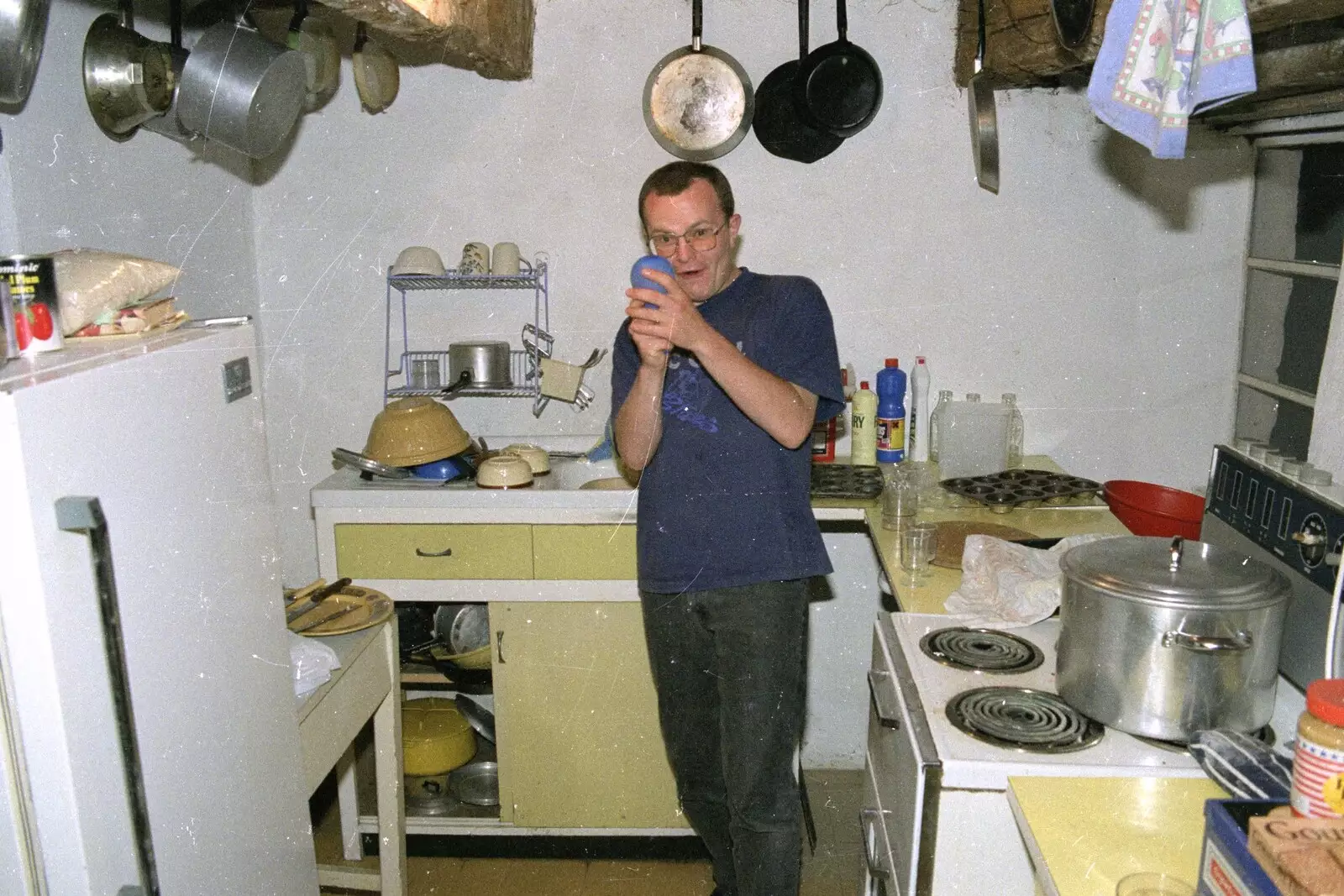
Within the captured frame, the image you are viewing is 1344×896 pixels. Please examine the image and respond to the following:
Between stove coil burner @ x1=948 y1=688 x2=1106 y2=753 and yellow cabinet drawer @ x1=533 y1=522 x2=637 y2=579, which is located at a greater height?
stove coil burner @ x1=948 y1=688 x2=1106 y2=753

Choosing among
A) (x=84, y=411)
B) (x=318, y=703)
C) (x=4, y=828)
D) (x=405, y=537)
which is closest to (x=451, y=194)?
(x=405, y=537)

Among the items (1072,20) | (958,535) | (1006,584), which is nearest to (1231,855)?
(1006,584)

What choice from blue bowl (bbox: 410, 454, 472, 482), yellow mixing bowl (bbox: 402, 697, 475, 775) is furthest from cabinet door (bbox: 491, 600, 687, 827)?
blue bowl (bbox: 410, 454, 472, 482)

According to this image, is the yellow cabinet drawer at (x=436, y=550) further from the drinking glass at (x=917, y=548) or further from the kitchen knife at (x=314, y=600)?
the drinking glass at (x=917, y=548)

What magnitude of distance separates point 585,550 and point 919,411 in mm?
1161

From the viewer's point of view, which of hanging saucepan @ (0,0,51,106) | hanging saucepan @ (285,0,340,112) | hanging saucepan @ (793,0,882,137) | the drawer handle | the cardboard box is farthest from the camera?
hanging saucepan @ (793,0,882,137)

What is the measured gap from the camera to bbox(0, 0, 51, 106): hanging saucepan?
6.10 ft

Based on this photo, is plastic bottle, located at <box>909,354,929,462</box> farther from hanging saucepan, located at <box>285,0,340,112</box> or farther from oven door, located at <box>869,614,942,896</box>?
hanging saucepan, located at <box>285,0,340,112</box>

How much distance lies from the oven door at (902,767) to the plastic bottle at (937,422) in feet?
4.48

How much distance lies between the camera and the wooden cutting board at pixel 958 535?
7.52 ft

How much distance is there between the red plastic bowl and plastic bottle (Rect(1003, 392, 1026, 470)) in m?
0.43

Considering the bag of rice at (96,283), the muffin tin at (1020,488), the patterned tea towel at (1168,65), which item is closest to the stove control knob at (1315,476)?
the patterned tea towel at (1168,65)

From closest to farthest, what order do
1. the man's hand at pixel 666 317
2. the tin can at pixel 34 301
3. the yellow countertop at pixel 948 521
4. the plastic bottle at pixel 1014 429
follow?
1. the tin can at pixel 34 301
2. the man's hand at pixel 666 317
3. the yellow countertop at pixel 948 521
4. the plastic bottle at pixel 1014 429

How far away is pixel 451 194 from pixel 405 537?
111 cm
